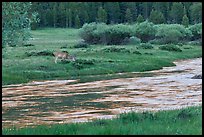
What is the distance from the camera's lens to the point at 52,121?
94.5 feet

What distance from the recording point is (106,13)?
141000mm

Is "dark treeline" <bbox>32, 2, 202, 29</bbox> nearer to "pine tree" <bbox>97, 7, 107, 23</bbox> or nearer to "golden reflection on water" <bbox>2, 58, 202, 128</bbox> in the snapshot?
"pine tree" <bbox>97, 7, 107, 23</bbox>

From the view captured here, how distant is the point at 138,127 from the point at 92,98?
19.9m

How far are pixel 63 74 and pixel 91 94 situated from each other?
14.0 m

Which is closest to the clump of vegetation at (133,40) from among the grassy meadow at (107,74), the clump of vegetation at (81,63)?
the grassy meadow at (107,74)

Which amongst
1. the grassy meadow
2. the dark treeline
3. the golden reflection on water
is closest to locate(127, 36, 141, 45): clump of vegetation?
the grassy meadow

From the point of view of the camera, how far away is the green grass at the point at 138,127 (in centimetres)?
1862

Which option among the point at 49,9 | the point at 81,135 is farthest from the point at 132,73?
the point at 49,9

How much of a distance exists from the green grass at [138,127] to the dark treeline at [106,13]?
378 ft

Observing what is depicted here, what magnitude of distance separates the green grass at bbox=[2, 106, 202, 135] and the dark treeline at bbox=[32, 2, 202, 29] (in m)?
115

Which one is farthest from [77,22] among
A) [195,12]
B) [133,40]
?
[133,40]

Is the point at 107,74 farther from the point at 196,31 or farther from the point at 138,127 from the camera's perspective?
the point at 196,31

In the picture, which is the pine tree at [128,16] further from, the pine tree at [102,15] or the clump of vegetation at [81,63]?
the clump of vegetation at [81,63]

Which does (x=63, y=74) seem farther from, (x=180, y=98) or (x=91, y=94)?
(x=180, y=98)
